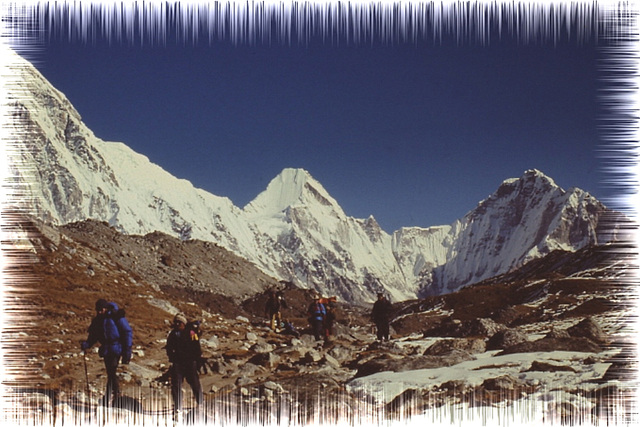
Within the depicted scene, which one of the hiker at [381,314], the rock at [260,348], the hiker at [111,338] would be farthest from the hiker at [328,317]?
the hiker at [111,338]

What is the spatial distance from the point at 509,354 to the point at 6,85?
42.8 ft

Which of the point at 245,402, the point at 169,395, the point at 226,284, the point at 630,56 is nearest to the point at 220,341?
the point at 169,395

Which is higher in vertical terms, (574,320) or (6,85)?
(6,85)

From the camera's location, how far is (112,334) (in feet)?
41.2

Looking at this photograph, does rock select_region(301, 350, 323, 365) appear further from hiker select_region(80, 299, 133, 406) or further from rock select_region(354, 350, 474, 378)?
hiker select_region(80, 299, 133, 406)

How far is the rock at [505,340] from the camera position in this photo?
→ 1830 centimetres

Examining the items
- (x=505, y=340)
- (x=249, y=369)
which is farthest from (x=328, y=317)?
(x=249, y=369)

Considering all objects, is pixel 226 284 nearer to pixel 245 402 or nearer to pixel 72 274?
pixel 72 274

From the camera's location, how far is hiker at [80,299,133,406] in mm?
12531

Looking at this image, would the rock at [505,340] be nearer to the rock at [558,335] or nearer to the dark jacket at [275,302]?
the rock at [558,335]

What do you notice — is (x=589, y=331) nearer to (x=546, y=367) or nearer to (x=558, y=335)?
(x=558, y=335)

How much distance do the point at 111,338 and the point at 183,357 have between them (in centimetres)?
135

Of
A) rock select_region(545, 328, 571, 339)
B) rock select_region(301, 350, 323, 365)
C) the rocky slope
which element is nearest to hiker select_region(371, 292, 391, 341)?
the rocky slope

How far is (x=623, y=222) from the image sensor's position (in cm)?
1565
